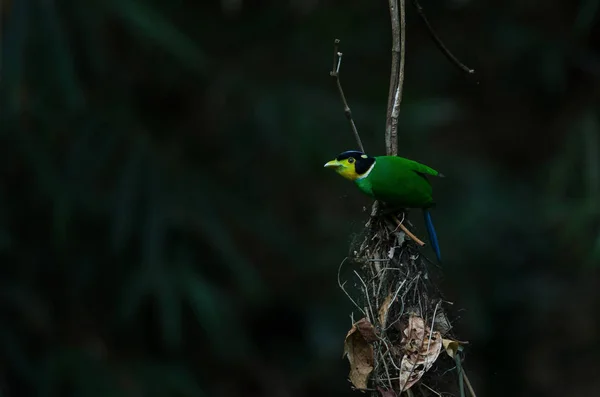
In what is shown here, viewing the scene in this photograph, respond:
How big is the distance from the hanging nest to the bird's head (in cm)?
11

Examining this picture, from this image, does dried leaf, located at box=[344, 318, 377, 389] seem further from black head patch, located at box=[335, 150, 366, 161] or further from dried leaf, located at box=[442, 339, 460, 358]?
black head patch, located at box=[335, 150, 366, 161]

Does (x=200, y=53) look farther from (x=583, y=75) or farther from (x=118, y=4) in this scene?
(x=583, y=75)

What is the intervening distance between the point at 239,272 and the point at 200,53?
4.03ft

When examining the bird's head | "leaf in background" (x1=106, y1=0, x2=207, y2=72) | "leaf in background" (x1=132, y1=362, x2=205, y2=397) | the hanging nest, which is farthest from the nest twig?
"leaf in background" (x1=132, y1=362, x2=205, y2=397)

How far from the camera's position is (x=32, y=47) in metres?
3.80

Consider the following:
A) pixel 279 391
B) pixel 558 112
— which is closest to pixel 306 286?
pixel 279 391

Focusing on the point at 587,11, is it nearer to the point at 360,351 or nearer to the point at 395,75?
the point at 395,75

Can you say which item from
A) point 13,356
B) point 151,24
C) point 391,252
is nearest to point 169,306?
point 13,356

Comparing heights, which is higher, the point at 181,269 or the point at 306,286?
the point at 181,269

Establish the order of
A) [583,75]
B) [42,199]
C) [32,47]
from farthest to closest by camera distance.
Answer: [583,75] < [42,199] < [32,47]

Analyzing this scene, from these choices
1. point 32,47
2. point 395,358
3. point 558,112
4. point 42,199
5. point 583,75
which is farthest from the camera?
point 558,112

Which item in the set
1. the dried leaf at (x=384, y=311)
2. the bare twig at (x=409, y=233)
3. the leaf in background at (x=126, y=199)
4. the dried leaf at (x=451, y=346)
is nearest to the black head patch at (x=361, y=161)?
the bare twig at (x=409, y=233)

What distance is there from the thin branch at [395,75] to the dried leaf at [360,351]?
0.31 metres

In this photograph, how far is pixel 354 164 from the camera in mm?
1588
